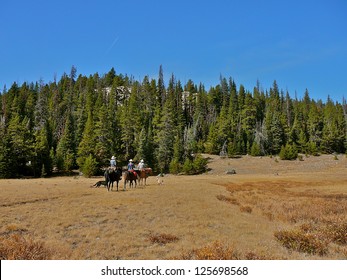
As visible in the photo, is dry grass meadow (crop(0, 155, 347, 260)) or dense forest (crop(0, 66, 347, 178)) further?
dense forest (crop(0, 66, 347, 178))

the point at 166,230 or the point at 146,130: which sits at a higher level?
the point at 146,130

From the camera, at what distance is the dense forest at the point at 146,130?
69.7m

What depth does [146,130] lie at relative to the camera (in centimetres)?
10125

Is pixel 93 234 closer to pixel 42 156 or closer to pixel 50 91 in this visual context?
pixel 42 156

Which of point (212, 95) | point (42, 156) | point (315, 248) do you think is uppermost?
point (212, 95)

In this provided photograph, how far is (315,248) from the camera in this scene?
1030 cm

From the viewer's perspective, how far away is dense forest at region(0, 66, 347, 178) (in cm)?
6969

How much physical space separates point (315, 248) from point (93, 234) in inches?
353

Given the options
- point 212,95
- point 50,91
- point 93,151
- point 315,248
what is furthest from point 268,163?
point 50,91

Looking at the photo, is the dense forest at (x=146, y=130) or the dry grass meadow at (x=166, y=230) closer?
the dry grass meadow at (x=166, y=230)

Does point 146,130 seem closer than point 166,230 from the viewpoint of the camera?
No

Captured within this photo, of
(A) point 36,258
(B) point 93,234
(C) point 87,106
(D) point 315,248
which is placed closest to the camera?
(A) point 36,258

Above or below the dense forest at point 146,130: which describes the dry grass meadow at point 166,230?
below

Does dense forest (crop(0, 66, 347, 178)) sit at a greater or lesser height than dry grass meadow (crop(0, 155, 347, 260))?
greater
